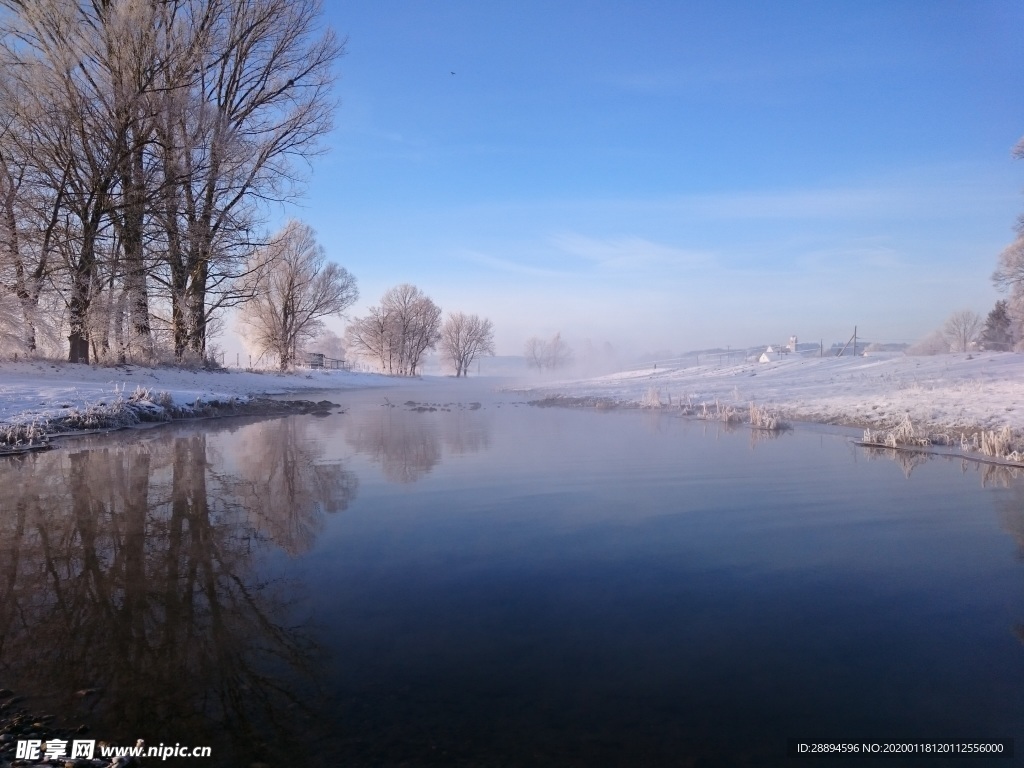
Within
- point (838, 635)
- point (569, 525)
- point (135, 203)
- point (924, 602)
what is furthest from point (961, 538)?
point (135, 203)

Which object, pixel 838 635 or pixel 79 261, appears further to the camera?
pixel 79 261

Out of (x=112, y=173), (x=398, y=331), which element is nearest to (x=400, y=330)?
(x=398, y=331)

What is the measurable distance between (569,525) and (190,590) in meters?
3.64

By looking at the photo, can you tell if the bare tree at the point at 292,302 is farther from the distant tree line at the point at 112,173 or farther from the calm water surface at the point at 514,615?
the calm water surface at the point at 514,615

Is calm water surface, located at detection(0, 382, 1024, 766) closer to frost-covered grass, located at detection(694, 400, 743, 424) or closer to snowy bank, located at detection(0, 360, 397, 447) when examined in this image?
snowy bank, located at detection(0, 360, 397, 447)

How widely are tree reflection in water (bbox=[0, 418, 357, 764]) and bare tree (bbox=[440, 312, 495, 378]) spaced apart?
3159 inches

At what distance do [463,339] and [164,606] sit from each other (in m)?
85.2

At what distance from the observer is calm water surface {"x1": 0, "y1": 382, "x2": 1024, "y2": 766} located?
9.60 feet

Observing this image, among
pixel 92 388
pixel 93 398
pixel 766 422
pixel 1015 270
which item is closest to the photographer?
pixel 93 398

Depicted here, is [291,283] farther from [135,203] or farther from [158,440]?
[158,440]

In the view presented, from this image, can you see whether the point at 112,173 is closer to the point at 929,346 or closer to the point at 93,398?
the point at 93,398

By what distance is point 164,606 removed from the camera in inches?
166

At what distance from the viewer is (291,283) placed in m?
47.0

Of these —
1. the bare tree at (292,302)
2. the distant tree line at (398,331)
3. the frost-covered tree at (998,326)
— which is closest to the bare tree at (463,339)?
the distant tree line at (398,331)
